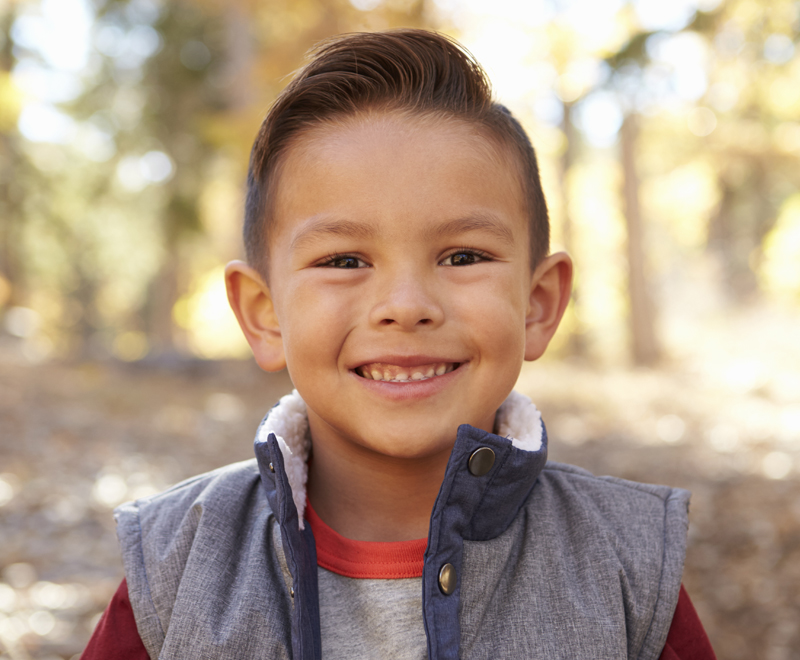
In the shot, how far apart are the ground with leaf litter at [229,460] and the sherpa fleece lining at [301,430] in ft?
6.33

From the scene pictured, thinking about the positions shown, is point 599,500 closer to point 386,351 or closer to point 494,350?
point 494,350

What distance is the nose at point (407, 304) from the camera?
1242 mm

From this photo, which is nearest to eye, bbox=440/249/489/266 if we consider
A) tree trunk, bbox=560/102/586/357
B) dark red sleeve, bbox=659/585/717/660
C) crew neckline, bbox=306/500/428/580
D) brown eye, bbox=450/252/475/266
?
brown eye, bbox=450/252/475/266

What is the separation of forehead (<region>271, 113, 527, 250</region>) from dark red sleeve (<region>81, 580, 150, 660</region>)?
0.83 meters

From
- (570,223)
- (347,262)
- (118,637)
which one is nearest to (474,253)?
(347,262)

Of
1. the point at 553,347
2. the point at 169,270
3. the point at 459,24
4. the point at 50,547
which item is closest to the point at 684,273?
the point at 553,347

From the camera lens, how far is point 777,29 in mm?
6883

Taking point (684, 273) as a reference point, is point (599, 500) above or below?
above

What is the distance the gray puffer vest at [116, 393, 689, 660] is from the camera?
124cm

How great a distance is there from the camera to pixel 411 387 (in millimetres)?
1301

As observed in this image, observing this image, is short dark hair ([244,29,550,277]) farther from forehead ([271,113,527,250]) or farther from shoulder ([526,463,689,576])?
shoulder ([526,463,689,576])

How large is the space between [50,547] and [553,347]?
1231 cm

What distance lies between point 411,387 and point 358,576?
1.35 feet

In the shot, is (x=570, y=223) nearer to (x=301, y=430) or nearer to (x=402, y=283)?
(x=301, y=430)
